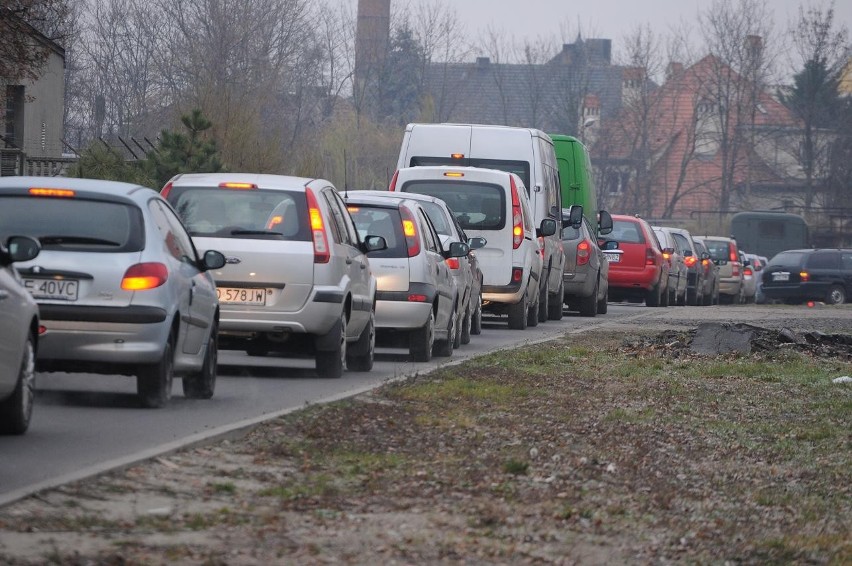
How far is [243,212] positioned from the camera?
549 inches

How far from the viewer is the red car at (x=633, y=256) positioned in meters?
35.8

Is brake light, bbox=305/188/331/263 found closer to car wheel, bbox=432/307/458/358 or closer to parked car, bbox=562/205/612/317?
car wheel, bbox=432/307/458/358

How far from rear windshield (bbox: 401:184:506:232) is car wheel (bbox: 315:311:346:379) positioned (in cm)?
869

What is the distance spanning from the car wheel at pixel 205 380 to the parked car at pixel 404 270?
445cm

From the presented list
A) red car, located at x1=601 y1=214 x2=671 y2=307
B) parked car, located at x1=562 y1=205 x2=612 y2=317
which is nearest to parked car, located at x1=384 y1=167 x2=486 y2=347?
parked car, located at x1=562 y1=205 x2=612 y2=317

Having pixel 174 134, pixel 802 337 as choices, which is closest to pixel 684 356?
pixel 802 337

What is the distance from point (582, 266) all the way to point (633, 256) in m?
6.14

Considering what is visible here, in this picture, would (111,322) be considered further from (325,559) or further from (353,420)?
(325,559)

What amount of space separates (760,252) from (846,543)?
70406 mm

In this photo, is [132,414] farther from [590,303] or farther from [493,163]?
[590,303]

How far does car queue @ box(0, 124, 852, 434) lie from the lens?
10734 mm

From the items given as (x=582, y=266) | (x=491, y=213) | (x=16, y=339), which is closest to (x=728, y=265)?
(x=582, y=266)

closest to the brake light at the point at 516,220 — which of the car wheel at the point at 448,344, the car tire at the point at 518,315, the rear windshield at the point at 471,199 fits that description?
the rear windshield at the point at 471,199

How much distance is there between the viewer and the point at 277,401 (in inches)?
479
